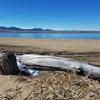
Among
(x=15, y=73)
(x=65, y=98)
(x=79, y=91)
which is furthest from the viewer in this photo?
(x=15, y=73)

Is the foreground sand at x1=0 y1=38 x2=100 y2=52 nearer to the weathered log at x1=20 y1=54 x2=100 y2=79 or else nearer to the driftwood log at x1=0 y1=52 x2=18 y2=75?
the weathered log at x1=20 y1=54 x2=100 y2=79

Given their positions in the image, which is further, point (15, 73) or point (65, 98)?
point (15, 73)

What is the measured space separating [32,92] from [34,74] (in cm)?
182

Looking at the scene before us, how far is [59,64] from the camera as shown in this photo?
8.27 meters

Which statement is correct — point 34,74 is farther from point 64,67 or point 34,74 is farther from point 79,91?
point 79,91

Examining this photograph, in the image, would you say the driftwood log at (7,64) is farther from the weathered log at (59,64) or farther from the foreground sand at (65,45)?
the foreground sand at (65,45)

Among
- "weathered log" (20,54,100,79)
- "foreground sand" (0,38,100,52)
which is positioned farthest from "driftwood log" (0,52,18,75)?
"foreground sand" (0,38,100,52)

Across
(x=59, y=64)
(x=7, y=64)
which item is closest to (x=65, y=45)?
(x=59, y=64)

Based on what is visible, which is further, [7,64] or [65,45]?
[65,45]

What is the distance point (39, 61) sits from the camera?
339 inches

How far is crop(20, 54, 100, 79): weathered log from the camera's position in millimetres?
7879

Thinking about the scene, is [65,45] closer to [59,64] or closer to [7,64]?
[59,64]

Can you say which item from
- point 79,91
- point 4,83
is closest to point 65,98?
point 79,91

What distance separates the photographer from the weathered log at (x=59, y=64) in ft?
25.8
